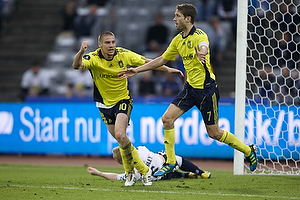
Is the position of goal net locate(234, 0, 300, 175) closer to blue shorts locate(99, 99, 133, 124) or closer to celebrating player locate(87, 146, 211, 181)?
celebrating player locate(87, 146, 211, 181)

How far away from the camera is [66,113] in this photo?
458 inches

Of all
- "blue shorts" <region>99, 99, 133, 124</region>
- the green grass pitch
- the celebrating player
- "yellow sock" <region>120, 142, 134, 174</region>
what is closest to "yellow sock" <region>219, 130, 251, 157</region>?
the green grass pitch

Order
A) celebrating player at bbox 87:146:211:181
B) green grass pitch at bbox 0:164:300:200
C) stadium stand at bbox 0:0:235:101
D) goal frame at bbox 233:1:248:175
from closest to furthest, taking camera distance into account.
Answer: green grass pitch at bbox 0:164:300:200, celebrating player at bbox 87:146:211:181, goal frame at bbox 233:1:248:175, stadium stand at bbox 0:0:235:101

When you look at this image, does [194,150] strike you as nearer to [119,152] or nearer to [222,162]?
[222,162]

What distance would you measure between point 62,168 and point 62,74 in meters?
5.97

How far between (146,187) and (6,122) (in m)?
6.03

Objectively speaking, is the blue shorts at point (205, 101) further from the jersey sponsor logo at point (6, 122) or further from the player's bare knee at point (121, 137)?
the jersey sponsor logo at point (6, 122)

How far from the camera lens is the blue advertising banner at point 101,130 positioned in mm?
10188

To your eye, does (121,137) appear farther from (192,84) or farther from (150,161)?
(192,84)

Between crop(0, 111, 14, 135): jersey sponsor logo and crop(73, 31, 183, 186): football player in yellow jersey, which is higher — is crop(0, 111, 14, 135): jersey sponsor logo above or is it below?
below

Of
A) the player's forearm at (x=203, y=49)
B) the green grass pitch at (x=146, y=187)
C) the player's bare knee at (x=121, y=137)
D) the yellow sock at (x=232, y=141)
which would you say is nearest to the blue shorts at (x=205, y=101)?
the yellow sock at (x=232, y=141)

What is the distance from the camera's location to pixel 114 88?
733 cm

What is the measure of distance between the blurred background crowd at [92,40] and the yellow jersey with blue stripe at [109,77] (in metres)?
3.99

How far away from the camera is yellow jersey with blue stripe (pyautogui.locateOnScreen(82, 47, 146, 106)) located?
286 inches
